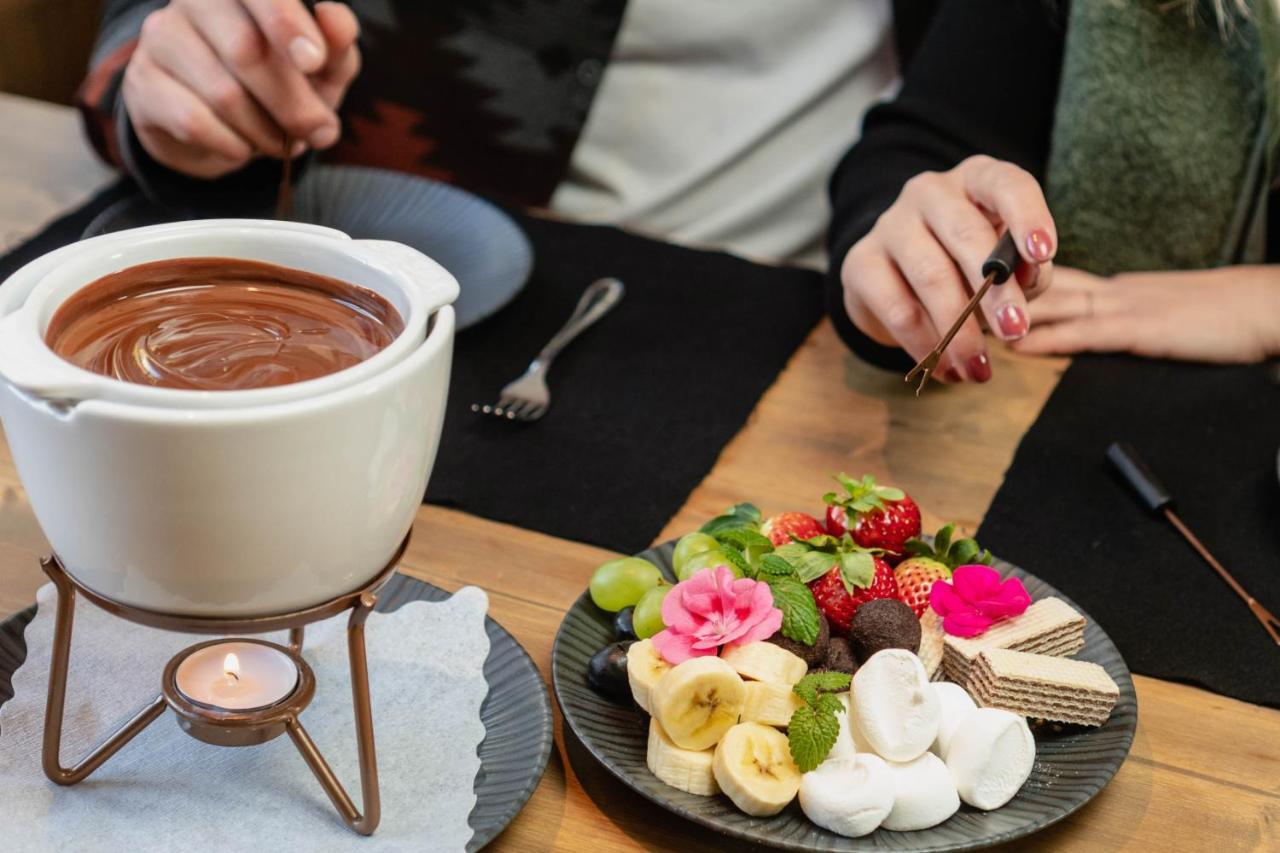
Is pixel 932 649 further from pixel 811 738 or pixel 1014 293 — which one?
pixel 1014 293

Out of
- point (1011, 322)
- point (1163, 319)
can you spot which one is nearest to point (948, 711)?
point (1011, 322)

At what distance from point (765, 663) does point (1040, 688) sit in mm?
162

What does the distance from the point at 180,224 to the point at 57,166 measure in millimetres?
917

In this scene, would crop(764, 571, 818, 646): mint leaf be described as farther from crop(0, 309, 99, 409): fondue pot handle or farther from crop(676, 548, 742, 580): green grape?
crop(0, 309, 99, 409): fondue pot handle

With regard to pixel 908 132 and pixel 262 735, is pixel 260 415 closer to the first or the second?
pixel 262 735

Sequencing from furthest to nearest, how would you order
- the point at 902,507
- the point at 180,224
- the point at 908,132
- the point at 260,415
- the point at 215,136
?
1. the point at 908,132
2. the point at 215,136
3. the point at 902,507
4. the point at 180,224
5. the point at 260,415

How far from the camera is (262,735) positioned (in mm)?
671

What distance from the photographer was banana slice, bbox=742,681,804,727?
70 centimetres

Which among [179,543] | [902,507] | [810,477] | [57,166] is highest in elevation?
[179,543]

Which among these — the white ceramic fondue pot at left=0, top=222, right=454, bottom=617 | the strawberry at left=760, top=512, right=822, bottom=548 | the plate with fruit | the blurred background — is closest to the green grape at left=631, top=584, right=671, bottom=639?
the plate with fruit

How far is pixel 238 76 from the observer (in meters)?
1.14

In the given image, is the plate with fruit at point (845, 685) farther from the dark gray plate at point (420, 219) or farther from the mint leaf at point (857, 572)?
the dark gray plate at point (420, 219)

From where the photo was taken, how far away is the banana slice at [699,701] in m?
0.68

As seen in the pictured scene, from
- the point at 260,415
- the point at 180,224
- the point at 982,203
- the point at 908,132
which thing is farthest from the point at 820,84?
the point at 260,415
